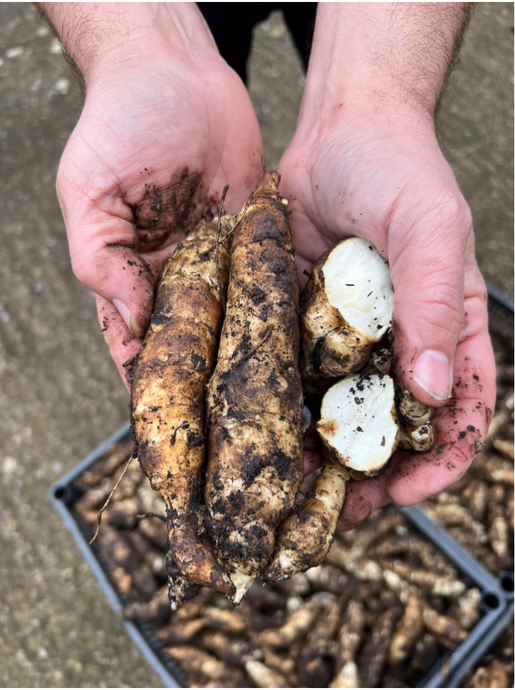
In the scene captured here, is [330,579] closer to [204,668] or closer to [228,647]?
[228,647]

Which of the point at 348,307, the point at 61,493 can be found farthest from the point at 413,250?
the point at 61,493

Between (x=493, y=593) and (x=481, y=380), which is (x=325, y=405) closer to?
(x=481, y=380)

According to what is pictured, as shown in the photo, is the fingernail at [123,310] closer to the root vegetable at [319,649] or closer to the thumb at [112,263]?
the thumb at [112,263]

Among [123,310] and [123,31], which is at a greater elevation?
[123,31]

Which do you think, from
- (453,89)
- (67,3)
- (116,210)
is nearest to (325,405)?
(116,210)

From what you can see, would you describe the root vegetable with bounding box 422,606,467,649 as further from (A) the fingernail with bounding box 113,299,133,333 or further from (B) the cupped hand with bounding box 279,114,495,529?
(A) the fingernail with bounding box 113,299,133,333
